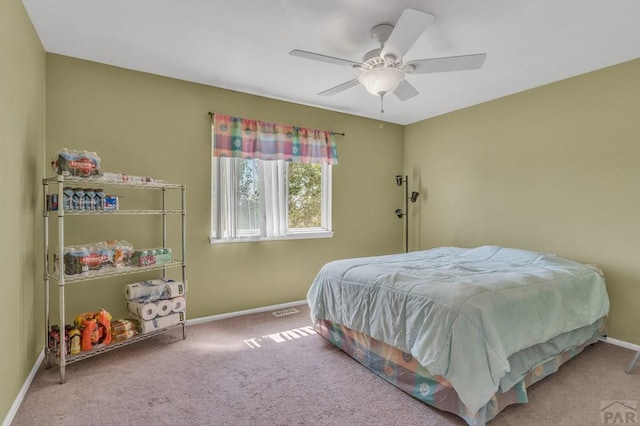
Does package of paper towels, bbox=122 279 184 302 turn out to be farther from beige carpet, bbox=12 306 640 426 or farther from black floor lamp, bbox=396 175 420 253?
black floor lamp, bbox=396 175 420 253

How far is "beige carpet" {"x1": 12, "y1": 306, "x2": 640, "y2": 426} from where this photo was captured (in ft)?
6.29

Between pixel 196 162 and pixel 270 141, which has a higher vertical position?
pixel 270 141

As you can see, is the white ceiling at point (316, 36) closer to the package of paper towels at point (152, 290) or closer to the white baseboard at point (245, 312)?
the package of paper towels at point (152, 290)

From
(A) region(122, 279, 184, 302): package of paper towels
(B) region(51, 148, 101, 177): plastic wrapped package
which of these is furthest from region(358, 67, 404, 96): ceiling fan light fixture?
(A) region(122, 279, 184, 302): package of paper towels

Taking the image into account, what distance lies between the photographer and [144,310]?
2756 millimetres

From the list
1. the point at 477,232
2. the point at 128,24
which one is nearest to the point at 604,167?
the point at 477,232

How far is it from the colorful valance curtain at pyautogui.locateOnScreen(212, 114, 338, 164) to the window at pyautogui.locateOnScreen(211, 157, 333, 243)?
12cm

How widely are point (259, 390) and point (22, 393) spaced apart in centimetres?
145

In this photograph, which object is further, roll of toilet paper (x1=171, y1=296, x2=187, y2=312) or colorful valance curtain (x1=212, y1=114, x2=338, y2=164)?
colorful valance curtain (x1=212, y1=114, x2=338, y2=164)

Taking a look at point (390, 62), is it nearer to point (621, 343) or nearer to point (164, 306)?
point (164, 306)

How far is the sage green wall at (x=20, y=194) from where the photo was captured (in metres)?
1.81

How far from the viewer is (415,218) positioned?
4.92 meters

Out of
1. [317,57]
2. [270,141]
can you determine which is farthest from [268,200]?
[317,57]

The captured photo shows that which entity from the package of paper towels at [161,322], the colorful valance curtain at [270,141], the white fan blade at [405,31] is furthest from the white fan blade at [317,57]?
the package of paper towels at [161,322]
